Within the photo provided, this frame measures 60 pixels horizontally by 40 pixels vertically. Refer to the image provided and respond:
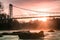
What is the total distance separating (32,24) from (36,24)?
64 centimetres

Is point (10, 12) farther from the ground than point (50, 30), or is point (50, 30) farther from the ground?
point (10, 12)

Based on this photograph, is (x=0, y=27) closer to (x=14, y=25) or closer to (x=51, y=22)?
(x=14, y=25)

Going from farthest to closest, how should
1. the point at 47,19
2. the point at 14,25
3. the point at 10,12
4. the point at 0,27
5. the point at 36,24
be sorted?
the point at 10,12 → the point at 47,19 → the point at 14,25 → the point at 36,24 → the point at 0,27

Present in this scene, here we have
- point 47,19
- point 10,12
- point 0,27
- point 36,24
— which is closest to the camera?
point 0,27

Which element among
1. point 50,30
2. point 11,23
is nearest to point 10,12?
point 11,23

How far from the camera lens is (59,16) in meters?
→ 28.8

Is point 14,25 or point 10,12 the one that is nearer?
point 14,25

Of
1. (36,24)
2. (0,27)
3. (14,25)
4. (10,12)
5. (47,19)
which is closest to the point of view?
(0,27)

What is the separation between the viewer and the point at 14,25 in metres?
25.2

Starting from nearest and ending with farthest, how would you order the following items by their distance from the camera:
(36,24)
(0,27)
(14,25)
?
(0,27), (36,24), (14,25)

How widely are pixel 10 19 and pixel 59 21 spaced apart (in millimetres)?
5697

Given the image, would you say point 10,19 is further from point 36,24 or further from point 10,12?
point 36,24

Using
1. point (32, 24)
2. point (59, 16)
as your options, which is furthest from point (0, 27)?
point (59, 16)

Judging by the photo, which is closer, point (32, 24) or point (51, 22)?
point (32, 24)
